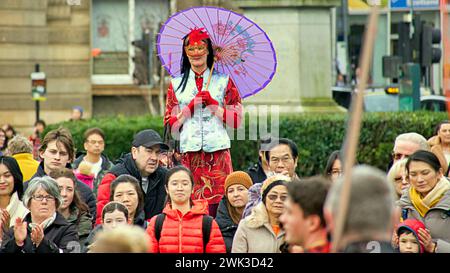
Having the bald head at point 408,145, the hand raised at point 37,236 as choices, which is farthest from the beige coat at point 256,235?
the bald head at point 408,145

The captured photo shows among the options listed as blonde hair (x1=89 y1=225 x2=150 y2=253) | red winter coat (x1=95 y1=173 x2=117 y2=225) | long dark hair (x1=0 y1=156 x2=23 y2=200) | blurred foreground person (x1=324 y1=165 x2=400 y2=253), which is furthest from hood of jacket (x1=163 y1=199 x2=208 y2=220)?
blurred foreground person (x1=324 y1=165 x2=400 y2=253)

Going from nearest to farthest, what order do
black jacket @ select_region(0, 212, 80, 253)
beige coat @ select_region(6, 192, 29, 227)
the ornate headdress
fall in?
black jacket @ select_region(0, 212, 80, 253) < beige coat @ select_region(6, 192, 29, 227) < the ornate headdress

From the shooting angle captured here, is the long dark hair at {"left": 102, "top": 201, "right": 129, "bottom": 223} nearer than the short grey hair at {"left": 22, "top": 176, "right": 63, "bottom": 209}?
Yes

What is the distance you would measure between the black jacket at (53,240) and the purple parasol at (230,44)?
5.61ft

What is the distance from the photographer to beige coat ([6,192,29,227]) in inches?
431

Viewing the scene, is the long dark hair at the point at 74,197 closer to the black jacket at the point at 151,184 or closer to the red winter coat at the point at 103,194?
the red winter coat at the point at 103,194

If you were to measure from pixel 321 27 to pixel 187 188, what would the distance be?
37.0ft

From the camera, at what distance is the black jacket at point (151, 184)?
37.9 feet

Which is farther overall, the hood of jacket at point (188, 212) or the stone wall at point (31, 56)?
the stone wall at point (31, 56)

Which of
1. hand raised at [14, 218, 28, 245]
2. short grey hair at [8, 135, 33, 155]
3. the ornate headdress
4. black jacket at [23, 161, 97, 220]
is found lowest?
hand raised at [14, 218, 28, 245]

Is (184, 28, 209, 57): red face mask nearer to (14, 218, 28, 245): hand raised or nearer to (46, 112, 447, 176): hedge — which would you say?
(14, 218, 28, 245): hand raised

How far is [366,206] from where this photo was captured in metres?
5.58

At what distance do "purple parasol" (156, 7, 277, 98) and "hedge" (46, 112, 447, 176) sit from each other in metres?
7.16

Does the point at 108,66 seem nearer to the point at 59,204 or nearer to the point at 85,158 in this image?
the point at 85,158
